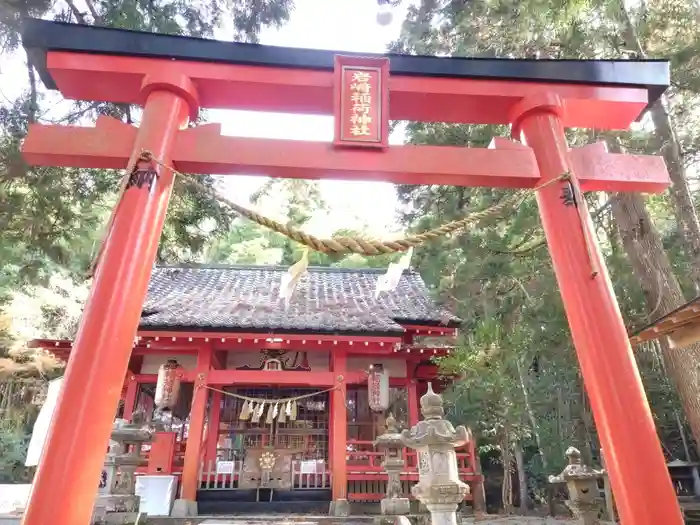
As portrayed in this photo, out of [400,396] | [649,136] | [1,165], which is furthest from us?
[400,396]

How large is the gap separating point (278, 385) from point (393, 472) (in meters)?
3.55

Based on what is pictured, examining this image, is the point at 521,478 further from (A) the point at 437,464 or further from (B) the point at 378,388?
(A) the point at 437,464

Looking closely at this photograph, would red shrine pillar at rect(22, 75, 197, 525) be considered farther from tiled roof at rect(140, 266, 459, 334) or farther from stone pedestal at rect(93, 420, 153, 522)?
tiled roof at rect(140, 266, 459, 334)

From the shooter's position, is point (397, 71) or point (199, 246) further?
point (199, 246)

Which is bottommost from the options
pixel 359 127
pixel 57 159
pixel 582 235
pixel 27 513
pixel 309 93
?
pixel 27 513

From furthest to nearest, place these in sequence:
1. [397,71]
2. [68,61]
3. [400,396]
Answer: [400,396], [397,71], [68,61]

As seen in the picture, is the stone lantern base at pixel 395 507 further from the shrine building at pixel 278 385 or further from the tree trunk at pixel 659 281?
the tree trunk at pixel 659 281

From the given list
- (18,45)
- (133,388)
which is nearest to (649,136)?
(18,45)

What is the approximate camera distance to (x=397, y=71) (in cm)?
419

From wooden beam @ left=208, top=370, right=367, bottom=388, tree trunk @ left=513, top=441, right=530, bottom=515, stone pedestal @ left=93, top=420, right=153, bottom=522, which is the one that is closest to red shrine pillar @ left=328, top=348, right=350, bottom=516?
wooden beam @ left=208, top=370, right=367, bottom=388

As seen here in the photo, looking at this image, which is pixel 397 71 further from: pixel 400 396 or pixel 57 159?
pixel 400 396

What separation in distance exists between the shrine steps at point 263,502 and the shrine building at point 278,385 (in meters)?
0.03

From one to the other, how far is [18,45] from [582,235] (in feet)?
21.2

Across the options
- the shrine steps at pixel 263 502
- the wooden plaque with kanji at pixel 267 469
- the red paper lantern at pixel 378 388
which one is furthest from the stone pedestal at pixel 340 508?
the wooden plaque with kanji at pixel 267 469
